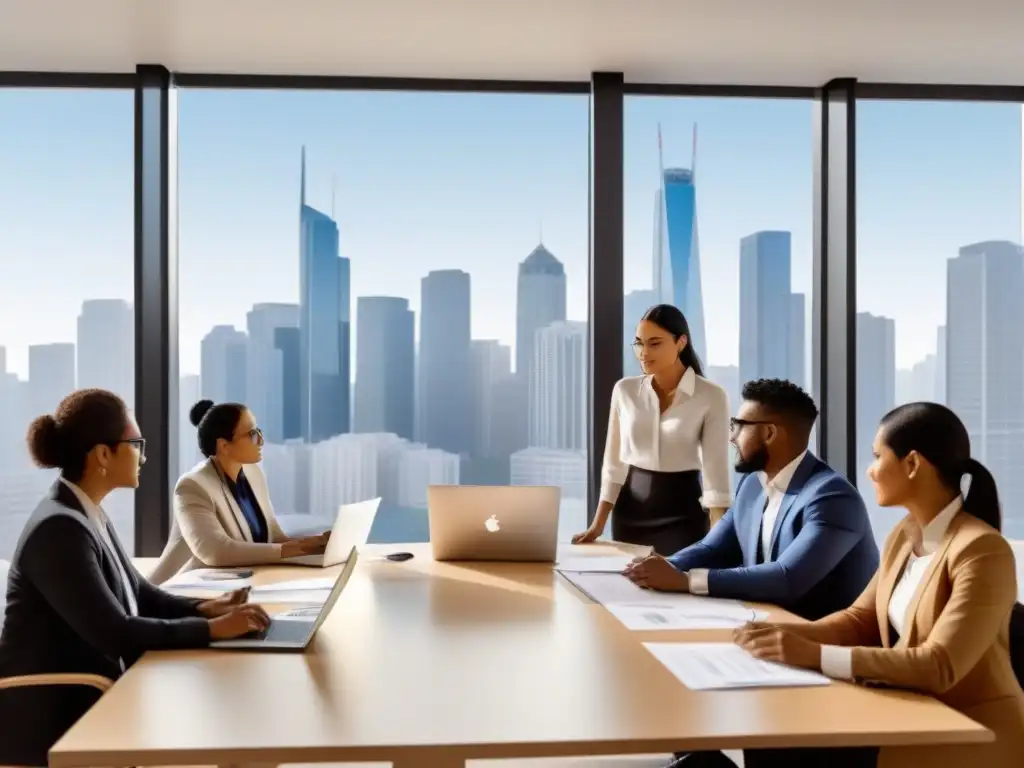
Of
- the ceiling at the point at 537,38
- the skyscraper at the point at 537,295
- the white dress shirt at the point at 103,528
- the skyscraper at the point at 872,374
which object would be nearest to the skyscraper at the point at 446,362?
the skyscraper at the point at 537,295

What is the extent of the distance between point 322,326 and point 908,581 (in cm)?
357

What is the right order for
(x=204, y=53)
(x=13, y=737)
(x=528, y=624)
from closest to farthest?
1. (x=13, y=737)
2. (x=528, y=624)
3. (x=204, y=53)

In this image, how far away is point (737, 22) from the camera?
14.2ft

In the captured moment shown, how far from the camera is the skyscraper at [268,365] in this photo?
5.01 meters

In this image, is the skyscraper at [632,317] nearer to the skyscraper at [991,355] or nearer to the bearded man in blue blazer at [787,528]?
the skyscraper at [991,355]

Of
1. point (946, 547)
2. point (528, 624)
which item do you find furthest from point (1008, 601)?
point (528, 624)

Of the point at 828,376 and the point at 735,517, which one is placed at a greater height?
the point at 828,376

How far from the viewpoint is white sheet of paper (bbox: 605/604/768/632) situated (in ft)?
7.37

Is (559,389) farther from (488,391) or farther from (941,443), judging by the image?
(941,443)

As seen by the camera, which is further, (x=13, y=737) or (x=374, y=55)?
(x=374, y=55)

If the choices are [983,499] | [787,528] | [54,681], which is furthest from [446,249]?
[983,499]

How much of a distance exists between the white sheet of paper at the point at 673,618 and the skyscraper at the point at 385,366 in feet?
9.22

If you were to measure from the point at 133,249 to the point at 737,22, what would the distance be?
10.2 ft

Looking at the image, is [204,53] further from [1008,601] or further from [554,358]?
[1008,601]
